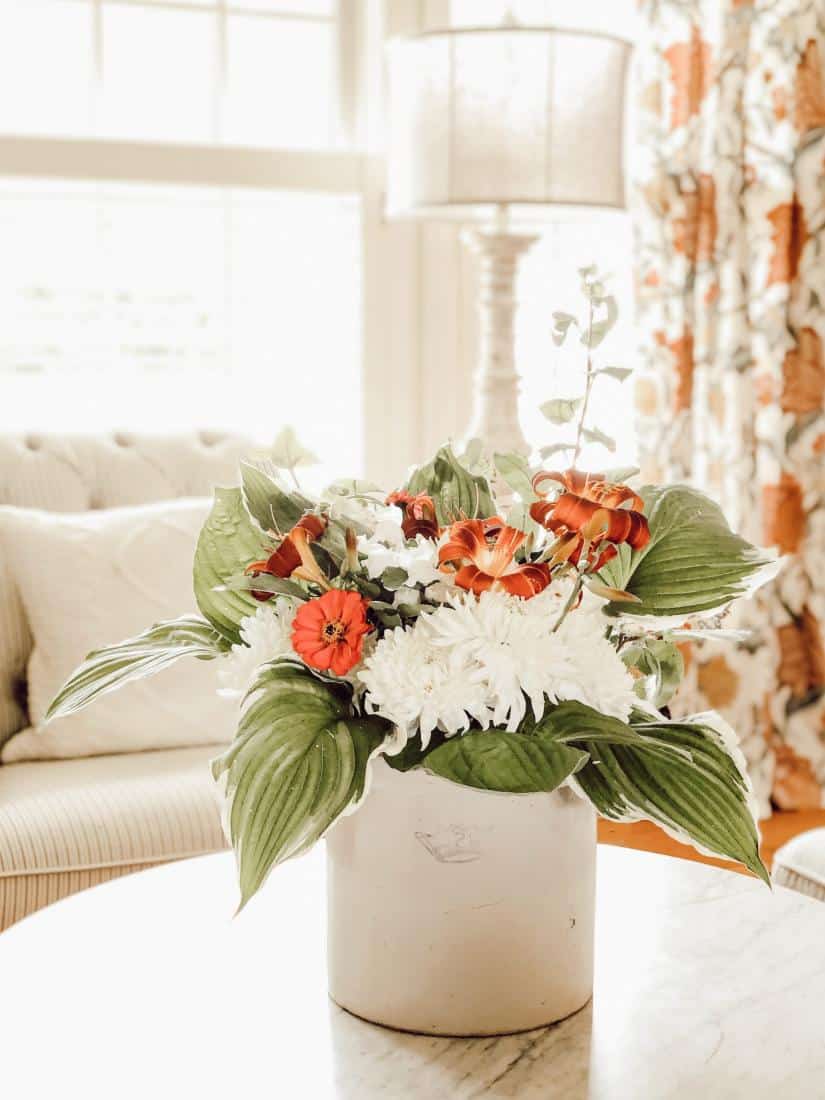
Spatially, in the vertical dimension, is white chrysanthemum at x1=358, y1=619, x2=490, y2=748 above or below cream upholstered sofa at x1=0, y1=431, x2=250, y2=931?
above

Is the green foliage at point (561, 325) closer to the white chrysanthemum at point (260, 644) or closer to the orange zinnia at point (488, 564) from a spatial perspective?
the orange zinnia at point (488, 564)

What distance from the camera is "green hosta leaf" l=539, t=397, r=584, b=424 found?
91cm

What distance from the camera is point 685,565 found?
3.13ft

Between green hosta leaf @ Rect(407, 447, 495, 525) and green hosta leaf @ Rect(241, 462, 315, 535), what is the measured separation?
10 cm

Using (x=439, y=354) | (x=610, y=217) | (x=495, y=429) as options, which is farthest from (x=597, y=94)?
(x=439, y=354)

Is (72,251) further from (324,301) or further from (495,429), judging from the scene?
(495,429)

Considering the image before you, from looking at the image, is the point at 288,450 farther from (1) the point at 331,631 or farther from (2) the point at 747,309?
(2) the point at 747,309

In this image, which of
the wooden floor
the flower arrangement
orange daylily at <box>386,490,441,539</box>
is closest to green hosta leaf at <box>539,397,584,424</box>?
the flower arrangement

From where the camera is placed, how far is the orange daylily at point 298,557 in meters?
0.86

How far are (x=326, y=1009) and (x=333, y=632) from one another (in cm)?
30

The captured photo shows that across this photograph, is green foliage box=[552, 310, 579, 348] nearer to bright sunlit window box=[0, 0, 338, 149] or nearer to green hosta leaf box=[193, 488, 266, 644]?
green hosta leaf box=[193, 488, 266, 644]

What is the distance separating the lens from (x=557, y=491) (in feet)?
3.00

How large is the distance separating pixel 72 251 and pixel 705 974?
2.10 metres

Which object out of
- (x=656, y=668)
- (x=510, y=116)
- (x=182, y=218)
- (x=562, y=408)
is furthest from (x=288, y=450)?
(x=182, y=218)
